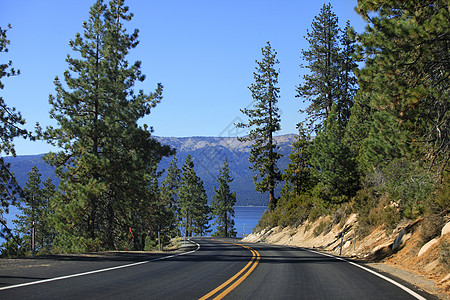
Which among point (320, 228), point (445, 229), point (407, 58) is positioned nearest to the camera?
point (407, 58)

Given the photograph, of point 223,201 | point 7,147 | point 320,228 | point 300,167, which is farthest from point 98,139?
point 223,201

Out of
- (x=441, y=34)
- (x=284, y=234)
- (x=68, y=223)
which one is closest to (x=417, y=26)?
(x=441, y=34)

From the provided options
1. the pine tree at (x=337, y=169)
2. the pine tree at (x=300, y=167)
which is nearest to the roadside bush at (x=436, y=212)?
the pine tree at (x=337, y=169)

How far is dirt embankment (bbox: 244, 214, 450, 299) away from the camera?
10219mm

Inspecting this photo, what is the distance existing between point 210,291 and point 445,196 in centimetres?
1010

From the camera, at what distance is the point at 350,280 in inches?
384

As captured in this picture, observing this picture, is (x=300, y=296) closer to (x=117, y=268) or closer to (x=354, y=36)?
(x=117, y=268)

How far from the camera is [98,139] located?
24.5m

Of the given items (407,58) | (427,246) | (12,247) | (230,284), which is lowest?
(12,247)

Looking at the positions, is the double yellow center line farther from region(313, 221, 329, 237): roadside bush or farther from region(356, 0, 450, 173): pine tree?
region(313, 221, 329, 237): roadside bush

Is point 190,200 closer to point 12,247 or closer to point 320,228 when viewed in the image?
point 320,228

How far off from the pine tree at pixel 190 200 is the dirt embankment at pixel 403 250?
1919 inches

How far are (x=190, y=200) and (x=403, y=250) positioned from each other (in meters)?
65.1

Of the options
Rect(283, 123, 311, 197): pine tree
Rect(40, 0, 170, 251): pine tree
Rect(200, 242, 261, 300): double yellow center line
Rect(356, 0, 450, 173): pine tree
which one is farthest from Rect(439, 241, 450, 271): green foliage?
Rect(283, 123, 311, 197): pine tree
